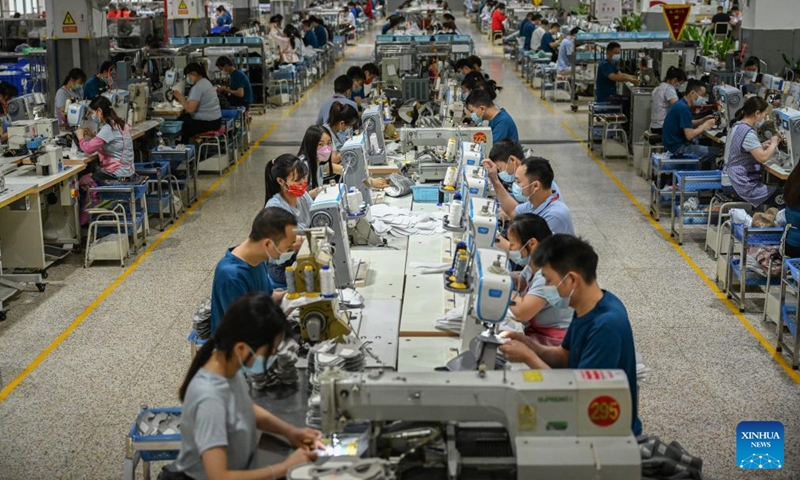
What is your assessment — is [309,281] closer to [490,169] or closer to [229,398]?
[229,398]

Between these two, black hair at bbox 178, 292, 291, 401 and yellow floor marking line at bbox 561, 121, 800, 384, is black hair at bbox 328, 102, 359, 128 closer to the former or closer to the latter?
yellow floor marking line at bbox 561, 121, 800, 384

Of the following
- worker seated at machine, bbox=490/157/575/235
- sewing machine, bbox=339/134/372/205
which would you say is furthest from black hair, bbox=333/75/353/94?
worker seated at machine, bbox=490/157/575/235

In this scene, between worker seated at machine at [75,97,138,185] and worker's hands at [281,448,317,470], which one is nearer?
worker's hands at [281,448,317,470]

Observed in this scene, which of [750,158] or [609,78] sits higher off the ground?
[609,78]

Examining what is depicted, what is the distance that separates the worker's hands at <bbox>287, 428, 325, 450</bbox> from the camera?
395cm

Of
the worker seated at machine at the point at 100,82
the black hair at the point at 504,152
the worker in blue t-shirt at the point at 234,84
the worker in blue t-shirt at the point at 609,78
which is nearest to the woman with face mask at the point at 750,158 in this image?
the black hair at the point at 504,152

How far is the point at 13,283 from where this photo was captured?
8.69 meters

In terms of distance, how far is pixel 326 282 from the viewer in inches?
194

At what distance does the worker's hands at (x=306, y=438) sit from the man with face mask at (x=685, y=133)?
7.87m

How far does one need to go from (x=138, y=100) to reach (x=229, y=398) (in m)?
9.19

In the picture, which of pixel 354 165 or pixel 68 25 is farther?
pixel 68 25

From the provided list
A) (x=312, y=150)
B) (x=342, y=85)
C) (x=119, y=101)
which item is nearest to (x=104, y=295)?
(x=312, y=150)

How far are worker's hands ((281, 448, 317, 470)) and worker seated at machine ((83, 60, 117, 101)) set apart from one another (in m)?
10.6

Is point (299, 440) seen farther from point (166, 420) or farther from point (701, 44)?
point (701, 44)
